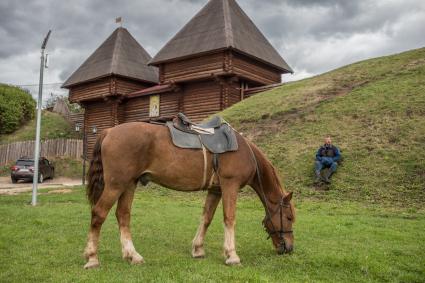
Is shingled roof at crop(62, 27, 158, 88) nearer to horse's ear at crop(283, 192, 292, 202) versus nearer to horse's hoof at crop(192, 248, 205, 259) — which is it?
horse's hoof at crop(192, 248, 205, 259)

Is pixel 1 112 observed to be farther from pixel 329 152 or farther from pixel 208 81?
pixel 329 152

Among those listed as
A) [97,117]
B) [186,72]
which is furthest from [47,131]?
[186,72]

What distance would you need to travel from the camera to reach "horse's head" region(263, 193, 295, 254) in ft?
20.7

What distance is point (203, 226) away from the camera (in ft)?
21.2

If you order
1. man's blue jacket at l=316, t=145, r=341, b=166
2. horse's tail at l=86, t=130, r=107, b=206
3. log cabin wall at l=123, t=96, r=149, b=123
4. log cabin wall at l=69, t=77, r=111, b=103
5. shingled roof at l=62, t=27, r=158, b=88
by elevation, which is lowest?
horse's tail at l=86, t=130, r=107, b=206

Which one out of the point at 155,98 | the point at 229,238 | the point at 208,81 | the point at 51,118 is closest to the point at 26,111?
the point at 51,118

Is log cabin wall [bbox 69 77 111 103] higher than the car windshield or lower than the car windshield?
higher

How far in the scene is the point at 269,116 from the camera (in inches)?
882

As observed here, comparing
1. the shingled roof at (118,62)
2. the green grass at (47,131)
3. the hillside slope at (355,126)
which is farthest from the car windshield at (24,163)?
the green grass at (47,131)

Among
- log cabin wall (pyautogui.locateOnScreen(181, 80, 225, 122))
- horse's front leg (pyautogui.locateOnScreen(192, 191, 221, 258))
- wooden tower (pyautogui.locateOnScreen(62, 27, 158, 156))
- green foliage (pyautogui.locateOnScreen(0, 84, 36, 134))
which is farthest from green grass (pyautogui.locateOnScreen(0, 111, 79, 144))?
horse's front leg (pyautogui.locateOnScreen(192, 191, 221, 258))

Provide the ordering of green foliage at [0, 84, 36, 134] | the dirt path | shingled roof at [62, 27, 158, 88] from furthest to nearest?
green foliage at [0, 84, 36, 134] → shingled roof at [62, 27, 158, 88] → the dirt path

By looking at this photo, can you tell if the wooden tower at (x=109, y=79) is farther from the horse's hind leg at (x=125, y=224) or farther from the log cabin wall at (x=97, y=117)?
the horse's hind leg at (x=125, y=224)

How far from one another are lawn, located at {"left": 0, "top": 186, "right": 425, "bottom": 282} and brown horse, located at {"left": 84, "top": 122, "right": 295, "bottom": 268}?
408mm

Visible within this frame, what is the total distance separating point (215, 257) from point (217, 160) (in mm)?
1585
